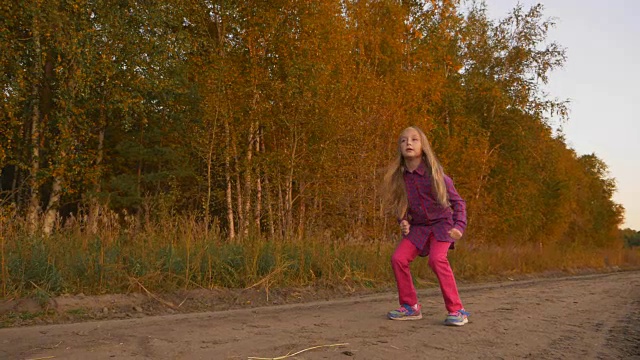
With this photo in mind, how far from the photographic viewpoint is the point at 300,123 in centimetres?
1883

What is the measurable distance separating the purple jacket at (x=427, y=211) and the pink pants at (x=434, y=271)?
3.1 inches

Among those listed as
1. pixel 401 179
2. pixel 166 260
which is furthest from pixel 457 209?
pixel 166 260

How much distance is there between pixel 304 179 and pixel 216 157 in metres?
3.35

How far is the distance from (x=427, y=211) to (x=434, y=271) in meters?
0.65

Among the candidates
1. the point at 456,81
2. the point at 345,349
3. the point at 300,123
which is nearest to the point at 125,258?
the point at 345,349

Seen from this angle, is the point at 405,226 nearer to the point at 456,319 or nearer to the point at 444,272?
the point at 444,272

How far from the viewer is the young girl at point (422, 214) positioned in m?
6.29

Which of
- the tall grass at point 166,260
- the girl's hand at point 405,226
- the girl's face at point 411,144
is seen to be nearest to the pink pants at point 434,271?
the girl's hand at point 405,226

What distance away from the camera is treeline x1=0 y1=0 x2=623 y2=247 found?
16906 mm

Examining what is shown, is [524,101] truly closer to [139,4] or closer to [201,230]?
[139,4]

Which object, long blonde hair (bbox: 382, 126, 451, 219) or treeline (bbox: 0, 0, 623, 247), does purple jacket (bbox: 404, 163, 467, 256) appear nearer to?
long blonde hair (bbox: 382, 126, 451, 219)

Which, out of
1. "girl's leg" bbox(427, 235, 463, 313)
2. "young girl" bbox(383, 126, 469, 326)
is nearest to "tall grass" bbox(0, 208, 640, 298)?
"young girl" bbox(383, 126, 469, 326)

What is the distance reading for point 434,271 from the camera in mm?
6402

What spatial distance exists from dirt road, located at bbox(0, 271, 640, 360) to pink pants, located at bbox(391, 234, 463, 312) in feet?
1.01
